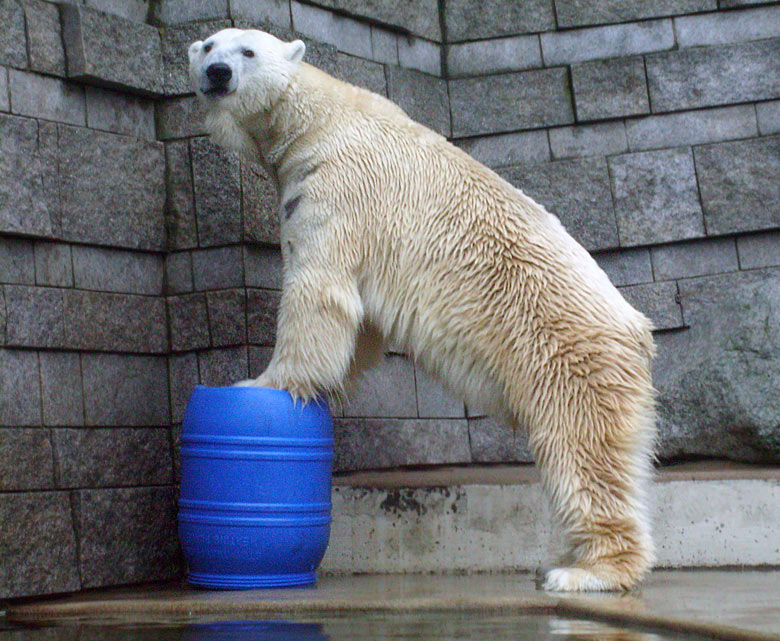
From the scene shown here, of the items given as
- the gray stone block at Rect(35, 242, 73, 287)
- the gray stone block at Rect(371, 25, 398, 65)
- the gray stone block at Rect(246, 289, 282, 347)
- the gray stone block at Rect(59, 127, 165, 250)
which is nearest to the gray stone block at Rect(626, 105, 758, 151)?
the gray stone block at Rect(371, 25, 398, 65)

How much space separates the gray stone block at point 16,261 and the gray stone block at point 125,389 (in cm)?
42

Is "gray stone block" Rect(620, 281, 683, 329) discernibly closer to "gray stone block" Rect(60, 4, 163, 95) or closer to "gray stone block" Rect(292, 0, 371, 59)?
"gray stone block" Rect(292, 0, 371, 59)

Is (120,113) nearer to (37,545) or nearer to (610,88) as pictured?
(37,545)

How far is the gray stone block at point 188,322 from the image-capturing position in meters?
5.07

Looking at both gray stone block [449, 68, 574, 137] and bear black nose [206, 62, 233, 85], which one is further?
gray stone block [449, 68, 574, 137]

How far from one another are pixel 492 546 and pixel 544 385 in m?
1.07

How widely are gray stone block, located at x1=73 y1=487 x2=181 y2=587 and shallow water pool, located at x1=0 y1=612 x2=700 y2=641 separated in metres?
0.80

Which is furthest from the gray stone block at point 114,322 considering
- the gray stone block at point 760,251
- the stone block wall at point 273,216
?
the gray stone block at point 760,251

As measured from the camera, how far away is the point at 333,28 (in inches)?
219

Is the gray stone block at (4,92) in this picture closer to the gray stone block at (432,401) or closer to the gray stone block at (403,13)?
the gray stone block at (403,13)

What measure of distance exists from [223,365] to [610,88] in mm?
2433

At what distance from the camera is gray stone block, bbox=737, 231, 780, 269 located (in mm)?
5570

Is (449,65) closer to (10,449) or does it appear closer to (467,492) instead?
(467,492)

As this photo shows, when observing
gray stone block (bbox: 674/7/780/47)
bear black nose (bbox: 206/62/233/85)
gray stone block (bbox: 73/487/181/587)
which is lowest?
gray stone block (bbox: 73/487/181/587)
